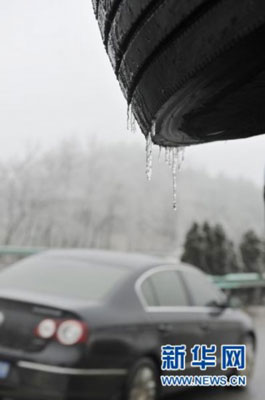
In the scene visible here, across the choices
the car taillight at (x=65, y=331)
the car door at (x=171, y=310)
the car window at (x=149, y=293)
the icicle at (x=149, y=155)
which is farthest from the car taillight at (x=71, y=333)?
the icicle at (x=149, y=155)

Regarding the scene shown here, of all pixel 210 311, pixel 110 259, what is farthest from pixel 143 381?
pixel 210 311

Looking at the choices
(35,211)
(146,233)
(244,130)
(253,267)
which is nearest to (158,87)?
(244,130)

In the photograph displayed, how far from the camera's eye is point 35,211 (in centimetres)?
4538

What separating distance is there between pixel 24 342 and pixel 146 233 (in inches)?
1766

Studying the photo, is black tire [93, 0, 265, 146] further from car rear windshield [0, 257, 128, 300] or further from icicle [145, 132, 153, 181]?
car rear windshield [0, 257, 128, 300]

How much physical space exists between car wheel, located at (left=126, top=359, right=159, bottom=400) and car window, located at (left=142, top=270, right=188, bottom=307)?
1.95ft

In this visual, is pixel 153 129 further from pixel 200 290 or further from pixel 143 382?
pixel 200 290

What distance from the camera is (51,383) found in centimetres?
460

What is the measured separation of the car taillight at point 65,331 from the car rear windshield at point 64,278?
1.38 ft

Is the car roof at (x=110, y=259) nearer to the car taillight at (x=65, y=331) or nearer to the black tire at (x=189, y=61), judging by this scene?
the car taillight at (x=65, y=331)

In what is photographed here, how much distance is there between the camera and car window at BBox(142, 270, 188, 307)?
5.77 m

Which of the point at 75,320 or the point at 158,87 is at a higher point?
the point at 75,320

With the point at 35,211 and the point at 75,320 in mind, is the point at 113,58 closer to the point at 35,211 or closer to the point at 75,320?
the point at 75,320

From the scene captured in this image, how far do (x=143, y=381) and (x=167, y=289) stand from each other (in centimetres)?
111
